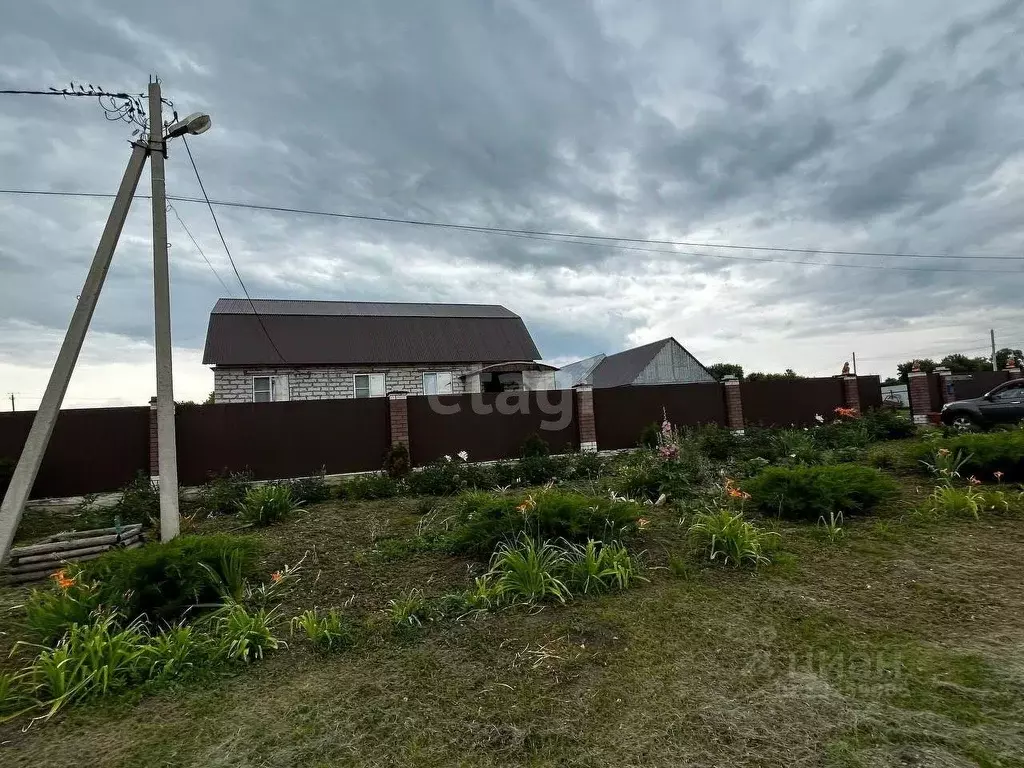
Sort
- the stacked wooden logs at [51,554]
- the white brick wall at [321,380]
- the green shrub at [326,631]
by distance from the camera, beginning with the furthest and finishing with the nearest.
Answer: the white brick wall at [321,380]
the stacked wooden logs at [51,554]
the green shrub at [326,631]

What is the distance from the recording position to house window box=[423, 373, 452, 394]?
18797mm

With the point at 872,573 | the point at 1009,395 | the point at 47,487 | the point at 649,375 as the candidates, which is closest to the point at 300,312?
the point at 47,487

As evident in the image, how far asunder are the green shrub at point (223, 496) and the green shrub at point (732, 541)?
253 inches

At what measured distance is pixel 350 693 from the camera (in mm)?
2619

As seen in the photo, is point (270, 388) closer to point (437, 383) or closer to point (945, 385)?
point (437, 383)

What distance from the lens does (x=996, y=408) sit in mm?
12320

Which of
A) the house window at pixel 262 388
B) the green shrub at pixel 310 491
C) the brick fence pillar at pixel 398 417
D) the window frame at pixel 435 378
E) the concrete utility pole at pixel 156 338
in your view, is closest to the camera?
the concrete utility pole at pixel 156 338

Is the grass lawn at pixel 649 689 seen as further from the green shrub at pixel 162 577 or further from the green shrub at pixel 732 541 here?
the green shrub at pixel 162 577

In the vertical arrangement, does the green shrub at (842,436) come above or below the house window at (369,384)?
below

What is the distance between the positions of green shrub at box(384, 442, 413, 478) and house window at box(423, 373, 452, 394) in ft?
27.4

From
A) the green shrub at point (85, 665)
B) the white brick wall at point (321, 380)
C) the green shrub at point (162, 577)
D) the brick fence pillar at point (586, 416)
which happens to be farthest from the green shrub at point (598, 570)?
the white brick wall at point (321, 380)

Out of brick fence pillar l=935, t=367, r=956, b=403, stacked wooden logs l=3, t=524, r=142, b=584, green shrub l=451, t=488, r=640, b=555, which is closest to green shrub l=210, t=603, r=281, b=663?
green shrub l=451, t=488, r=640, b=555

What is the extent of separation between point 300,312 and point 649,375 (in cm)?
1499

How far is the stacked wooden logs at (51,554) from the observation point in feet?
16.8
